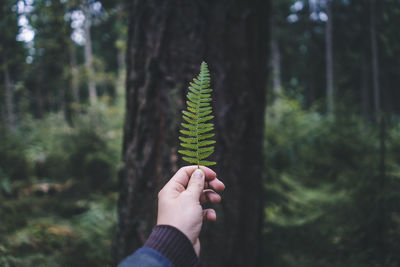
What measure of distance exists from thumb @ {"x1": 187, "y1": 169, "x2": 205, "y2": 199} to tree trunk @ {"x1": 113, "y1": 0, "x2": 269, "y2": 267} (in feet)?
3.44

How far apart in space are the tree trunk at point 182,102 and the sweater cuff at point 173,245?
107 cm

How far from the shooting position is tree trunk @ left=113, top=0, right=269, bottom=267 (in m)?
1.79

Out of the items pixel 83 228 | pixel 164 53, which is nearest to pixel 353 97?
pixel 164 53

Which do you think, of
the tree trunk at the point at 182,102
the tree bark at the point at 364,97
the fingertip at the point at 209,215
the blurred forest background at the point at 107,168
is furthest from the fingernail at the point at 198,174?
the tree bark at the point at 364,97

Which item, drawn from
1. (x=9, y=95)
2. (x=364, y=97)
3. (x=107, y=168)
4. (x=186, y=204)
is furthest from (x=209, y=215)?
(x=364, y=97)

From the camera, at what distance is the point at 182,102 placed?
5.57 feet

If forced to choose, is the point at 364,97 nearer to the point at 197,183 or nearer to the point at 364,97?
the point at 364,97

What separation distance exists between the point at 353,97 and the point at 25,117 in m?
6.94

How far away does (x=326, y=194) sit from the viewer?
16.1 ft

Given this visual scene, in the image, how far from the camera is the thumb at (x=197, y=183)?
2.17 feet

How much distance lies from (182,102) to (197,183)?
1.09 meters

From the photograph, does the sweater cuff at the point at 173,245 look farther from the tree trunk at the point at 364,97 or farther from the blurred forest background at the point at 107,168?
the tree trunk at the point at 364,97

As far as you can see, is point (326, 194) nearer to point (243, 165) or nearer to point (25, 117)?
point (243, 165)

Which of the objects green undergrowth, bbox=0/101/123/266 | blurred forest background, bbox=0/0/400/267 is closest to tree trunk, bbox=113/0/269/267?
blurred forest background, bbox=0/0/400/267
